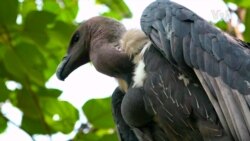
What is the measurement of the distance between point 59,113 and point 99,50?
0.42m

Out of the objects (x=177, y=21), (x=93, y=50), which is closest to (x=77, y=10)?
(x=93, y=50)

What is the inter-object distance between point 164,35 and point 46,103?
908 mm

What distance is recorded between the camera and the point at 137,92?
4969 millimetres

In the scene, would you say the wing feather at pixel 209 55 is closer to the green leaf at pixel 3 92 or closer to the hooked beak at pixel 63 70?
the hooked beak at pixel 63 70

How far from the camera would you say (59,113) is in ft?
18.0

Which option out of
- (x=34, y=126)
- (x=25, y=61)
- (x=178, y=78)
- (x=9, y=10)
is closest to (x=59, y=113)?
(x=34, y=126)

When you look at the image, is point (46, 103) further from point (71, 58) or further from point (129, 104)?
point (129, 104)

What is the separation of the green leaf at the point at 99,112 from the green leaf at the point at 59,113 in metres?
0.08

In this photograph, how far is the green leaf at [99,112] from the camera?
17.7 feet

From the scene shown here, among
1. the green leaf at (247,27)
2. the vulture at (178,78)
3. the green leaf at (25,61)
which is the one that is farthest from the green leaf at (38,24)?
the green leaf at (247,27)

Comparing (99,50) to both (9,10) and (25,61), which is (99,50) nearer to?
(25,61)

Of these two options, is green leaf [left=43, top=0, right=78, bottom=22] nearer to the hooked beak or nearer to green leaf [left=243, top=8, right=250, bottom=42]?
the hooked beak

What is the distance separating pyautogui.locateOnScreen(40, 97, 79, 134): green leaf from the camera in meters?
5.47

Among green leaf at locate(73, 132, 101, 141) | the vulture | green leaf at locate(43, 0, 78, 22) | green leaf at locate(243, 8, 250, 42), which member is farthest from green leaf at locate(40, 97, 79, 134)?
green leaf at locate(243, 8, 250, 42)
